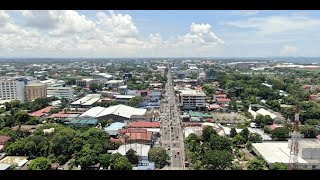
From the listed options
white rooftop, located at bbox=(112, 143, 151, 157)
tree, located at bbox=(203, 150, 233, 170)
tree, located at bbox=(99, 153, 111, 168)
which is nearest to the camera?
tree, located at bbox=(203, 150, 233, 170)

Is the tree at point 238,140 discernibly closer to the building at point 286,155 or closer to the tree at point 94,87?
the building at point 286,155

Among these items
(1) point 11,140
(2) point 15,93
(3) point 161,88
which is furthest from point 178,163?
(3) point 161,88

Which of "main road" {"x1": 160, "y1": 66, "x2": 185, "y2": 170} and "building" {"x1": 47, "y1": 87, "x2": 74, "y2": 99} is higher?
"building" {"x1": 47, "y1": 87, "x2": 74, "y2": 99}

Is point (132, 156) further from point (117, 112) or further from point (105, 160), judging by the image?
point (117, 112)

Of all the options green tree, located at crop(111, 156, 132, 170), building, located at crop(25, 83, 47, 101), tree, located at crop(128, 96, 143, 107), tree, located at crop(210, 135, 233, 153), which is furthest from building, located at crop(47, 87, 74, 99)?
green tree, located at crop(111, 156, 132, 170)

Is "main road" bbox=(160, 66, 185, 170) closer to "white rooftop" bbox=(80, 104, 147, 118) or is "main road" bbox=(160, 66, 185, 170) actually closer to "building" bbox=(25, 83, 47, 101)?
"white rooftop" bbox=(80, 104, 147, 118)

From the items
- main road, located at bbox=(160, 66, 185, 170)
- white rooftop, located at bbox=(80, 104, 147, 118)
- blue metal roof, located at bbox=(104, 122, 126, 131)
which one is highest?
white rooftop, located at bbox=(80, 104, 147, 118)
